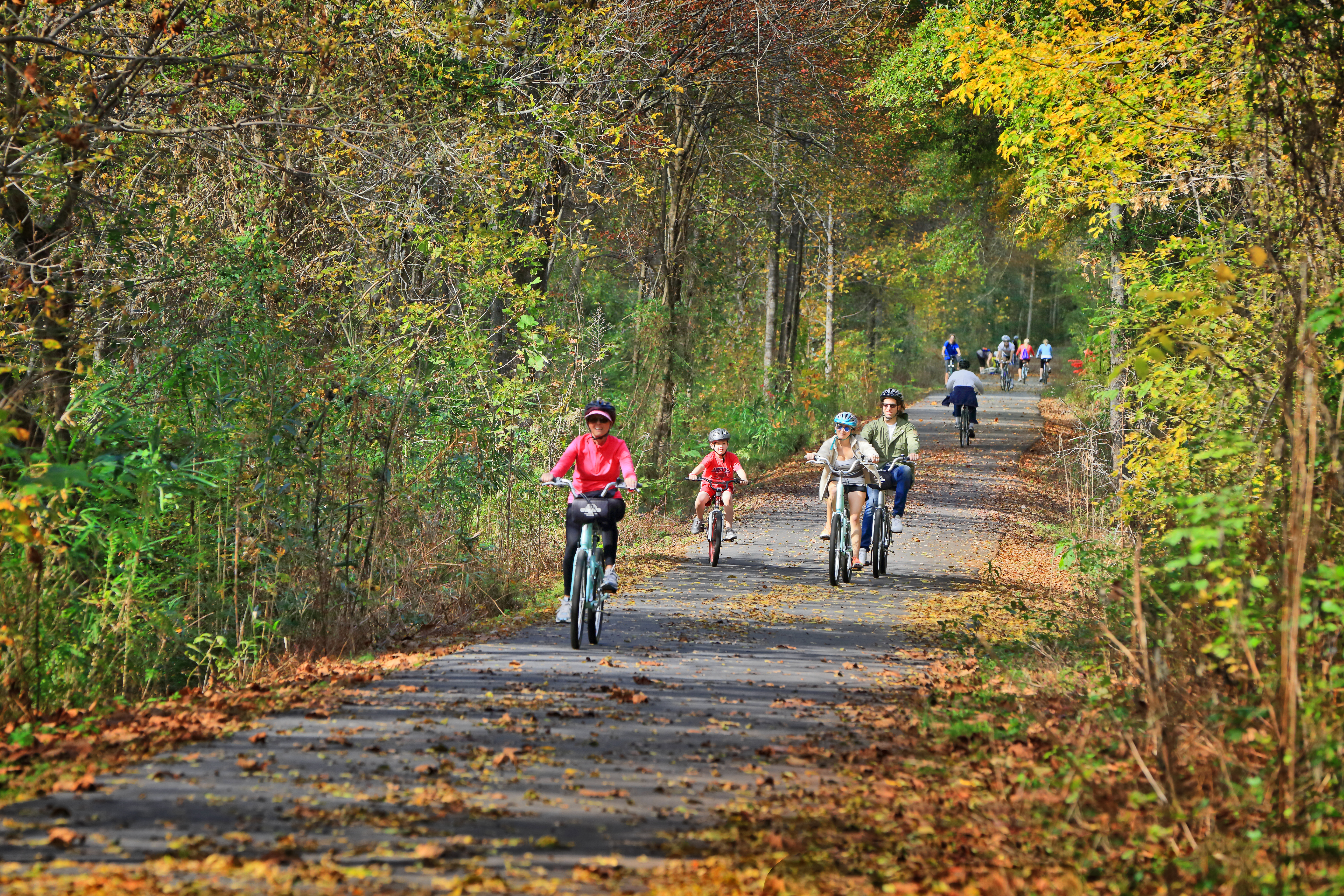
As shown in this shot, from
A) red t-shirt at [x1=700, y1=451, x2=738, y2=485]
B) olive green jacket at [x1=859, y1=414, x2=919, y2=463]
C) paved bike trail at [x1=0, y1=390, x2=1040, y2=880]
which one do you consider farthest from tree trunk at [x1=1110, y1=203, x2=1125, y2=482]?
paved bike trail at [x1=0, y1=390, x2=1040, y2=880]

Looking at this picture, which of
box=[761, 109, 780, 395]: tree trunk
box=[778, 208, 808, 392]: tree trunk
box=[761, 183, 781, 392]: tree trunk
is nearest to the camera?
box=[761, 109, 780, 395]: tree trunk

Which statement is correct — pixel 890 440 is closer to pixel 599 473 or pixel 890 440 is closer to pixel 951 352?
pixel 599 473

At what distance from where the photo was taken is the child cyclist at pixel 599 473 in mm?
9961

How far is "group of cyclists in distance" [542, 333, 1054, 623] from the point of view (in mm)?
9977

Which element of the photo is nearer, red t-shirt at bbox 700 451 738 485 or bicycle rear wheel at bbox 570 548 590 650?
bicycle rear wheel at bbox 570 548 590 650

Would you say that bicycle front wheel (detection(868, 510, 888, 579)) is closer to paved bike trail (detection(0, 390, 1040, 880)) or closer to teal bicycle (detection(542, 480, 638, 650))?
paved bike trail (detection(0, 390, 1040, 880))

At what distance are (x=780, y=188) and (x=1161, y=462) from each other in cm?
1432

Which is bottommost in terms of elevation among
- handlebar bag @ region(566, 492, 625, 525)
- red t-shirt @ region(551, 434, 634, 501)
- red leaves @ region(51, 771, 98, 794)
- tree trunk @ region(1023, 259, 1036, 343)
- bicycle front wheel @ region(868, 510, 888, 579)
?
red leaves @ region(51, 771, 98, 794)

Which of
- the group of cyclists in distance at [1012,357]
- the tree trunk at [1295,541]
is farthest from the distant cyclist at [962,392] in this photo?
the tree trunk at [1295,541]

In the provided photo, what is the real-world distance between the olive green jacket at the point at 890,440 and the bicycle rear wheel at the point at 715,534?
1.94 m

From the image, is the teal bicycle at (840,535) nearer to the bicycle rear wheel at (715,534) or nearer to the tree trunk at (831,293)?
the bicycle rear wheel at (715,534)

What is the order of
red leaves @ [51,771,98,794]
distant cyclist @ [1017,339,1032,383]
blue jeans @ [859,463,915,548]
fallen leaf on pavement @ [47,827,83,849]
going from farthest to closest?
distant cyclist @ [1017,339,1032,383] < blue jeans @ [859,463,915,548] < red leaves @ [51,771,98,794] < fallen leaf on pavement @ [47,827,83,849]

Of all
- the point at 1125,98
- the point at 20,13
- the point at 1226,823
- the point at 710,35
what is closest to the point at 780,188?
the point at 710,35

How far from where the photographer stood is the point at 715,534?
1488cm
